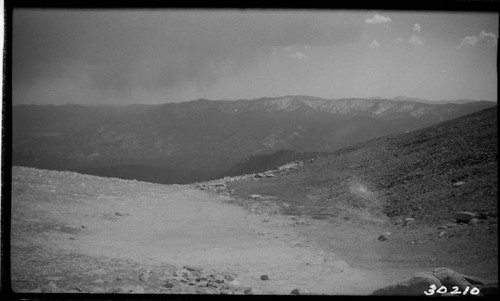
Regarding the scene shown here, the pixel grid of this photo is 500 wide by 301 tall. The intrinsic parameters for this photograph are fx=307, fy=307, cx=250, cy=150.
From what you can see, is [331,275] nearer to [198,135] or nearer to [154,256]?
[154,256]

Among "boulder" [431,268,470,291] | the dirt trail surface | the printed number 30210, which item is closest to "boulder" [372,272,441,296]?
the printed number 30210

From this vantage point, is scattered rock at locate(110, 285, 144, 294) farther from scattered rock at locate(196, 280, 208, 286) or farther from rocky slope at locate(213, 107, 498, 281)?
rocky slope at locate(213, 107, 498, 281)

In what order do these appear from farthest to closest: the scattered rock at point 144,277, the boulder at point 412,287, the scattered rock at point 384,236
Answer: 1. the scattered rock at point 384,236
2. the scattered rock at point 144,277
3. the boulder at point 412,287

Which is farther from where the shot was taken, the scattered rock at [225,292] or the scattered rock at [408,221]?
the scattered rock at [408,221]

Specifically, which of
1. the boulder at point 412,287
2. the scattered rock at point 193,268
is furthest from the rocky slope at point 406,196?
the scattered rock at point 193,268

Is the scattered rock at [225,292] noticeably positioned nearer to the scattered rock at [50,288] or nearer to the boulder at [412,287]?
the boulder at [412,287]
